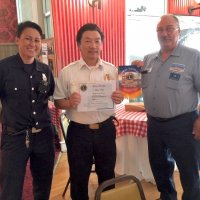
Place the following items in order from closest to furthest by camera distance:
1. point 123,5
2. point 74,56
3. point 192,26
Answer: point 74,56
point 123,5
point 192,26

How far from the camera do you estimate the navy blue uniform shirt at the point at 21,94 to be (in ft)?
5.23

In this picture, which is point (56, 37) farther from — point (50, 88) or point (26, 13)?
point (50, 88)

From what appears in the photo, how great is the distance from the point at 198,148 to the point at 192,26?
417 centimetres

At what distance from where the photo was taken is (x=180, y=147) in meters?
Result: 1.82

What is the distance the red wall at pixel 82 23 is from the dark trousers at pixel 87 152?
2083 mm

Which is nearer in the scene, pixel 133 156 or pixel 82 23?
pixel 133 156

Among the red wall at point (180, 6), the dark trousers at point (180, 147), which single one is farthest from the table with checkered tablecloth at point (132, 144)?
the red wall at point (180, 6)

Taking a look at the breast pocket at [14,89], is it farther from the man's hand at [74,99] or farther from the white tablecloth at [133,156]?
the white tablecloth at [133,156]

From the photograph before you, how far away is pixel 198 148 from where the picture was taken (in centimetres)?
186

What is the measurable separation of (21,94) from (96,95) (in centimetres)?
48

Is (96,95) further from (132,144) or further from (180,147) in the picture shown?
(132,144)

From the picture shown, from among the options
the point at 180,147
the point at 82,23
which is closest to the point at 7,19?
the point at 82,23

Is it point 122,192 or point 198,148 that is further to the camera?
point 198,148

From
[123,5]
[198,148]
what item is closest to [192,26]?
[123,5]
